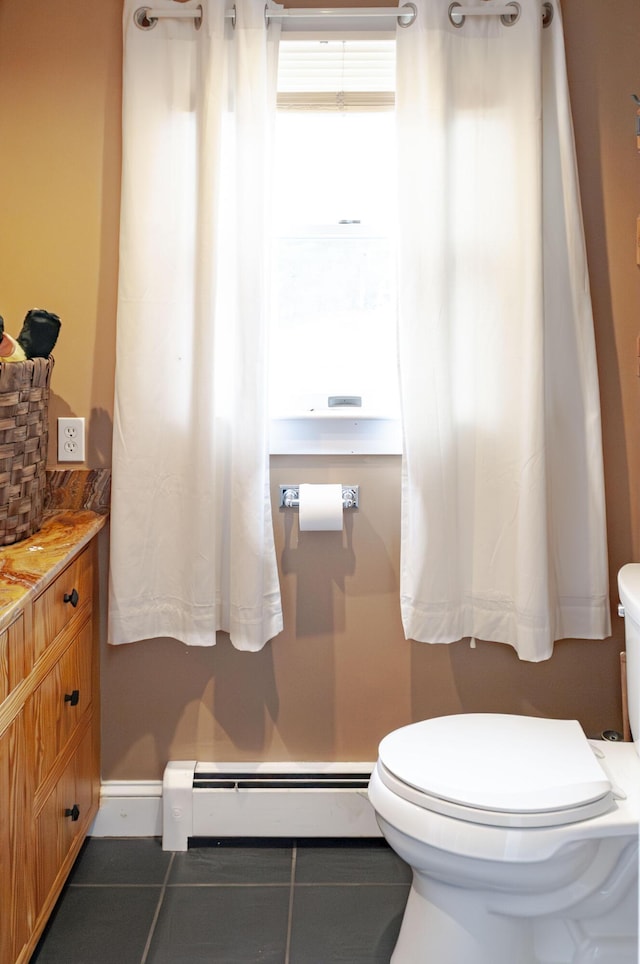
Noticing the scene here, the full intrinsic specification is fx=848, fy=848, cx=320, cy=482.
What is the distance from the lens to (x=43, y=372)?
181 centimetres

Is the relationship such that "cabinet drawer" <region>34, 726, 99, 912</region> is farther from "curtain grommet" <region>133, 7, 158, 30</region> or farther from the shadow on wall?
"curtain grommet" <region>133, 7, 158, 30</region>

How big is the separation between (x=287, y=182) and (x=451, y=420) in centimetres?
74

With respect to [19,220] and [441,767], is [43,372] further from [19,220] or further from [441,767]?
[441,767]

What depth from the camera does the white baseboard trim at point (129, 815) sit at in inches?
87.7

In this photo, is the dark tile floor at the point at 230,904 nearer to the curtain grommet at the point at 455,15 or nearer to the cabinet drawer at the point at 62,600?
the cabinet drawer at the point at 62,600

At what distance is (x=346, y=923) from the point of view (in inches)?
74.5

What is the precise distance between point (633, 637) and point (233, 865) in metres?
1.13

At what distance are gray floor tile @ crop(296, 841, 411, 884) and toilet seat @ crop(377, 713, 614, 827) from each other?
51 centimetres

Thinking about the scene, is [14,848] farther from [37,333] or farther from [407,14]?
[407,14]

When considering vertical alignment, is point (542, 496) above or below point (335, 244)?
below

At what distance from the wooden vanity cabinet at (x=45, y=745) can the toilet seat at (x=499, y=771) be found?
2.24 ft

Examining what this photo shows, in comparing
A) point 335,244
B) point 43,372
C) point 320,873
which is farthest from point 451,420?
point 320,873

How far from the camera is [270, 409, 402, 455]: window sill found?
2158 millimetres

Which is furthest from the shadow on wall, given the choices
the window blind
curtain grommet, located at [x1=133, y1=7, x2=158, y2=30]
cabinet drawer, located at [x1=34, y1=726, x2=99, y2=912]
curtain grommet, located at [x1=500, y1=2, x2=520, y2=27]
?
curtain grommet, located at [x1=500, y1=2, x2=520, y2=27]
